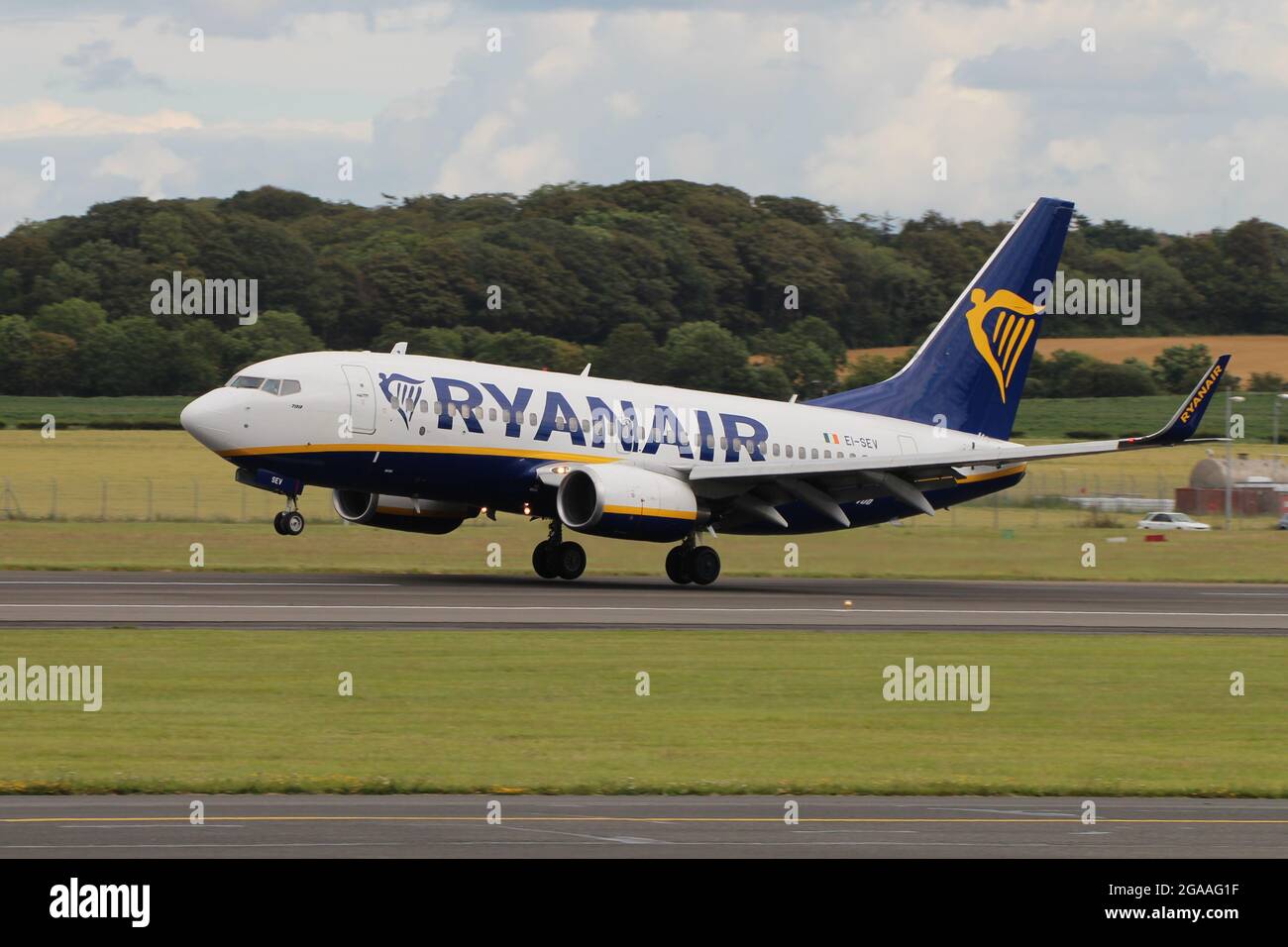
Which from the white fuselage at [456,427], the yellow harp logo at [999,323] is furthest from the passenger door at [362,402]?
the yellow harp logo at [999,323]

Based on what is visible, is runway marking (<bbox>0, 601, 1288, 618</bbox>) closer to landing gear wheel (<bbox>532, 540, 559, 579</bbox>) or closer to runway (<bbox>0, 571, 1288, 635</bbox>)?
runway (<bbox>0, 571, 1288, 635</bbox>)

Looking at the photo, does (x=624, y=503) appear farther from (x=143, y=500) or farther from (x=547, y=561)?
(x=143, y=500)

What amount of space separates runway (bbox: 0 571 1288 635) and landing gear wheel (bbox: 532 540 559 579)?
39cm

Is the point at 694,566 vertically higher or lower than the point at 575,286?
lower

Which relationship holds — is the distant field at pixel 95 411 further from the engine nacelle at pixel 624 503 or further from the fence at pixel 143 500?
the engine nacelle at pixel 624 503

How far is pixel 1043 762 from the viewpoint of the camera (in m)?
19.9

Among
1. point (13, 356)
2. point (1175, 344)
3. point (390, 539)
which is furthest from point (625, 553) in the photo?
point (1175, 344)

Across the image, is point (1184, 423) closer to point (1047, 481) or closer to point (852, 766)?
point (852, 766)

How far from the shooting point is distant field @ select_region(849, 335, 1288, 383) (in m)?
90.9

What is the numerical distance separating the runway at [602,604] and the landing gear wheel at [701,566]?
1.09 feet

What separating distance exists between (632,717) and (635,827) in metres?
7.49

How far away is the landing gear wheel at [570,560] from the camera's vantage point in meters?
43.5

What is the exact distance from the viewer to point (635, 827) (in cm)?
1518

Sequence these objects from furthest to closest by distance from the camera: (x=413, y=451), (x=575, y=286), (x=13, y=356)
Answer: (x=575, y=286)
(x=13, y=356)
(x=413, y=451)
